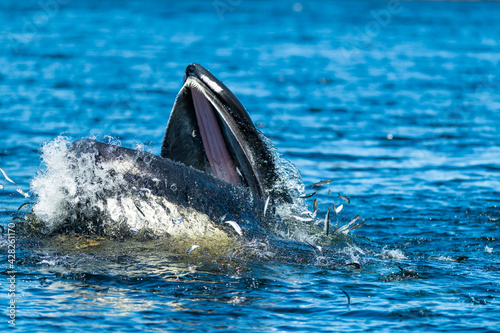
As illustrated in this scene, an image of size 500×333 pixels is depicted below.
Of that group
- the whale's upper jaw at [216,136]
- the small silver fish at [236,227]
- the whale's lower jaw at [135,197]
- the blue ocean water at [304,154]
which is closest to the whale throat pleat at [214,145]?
the whale's upper jaw at [216,136]

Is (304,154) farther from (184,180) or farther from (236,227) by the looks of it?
(236,227)

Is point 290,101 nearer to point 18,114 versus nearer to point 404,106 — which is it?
point 404,106

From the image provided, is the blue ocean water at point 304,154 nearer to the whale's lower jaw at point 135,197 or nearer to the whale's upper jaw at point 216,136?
the whale's lower jaw at point 135,197

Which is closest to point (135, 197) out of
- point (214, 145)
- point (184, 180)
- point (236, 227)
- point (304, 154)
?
point (184, 180)

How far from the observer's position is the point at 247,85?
69.4ft

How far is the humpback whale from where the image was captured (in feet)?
21.6

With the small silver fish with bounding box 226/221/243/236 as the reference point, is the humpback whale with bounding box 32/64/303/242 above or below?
above

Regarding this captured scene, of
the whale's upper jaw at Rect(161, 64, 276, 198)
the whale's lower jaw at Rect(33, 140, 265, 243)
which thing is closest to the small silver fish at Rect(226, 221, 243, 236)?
the whale's lower jaw at Rect(33, 140, 265, 243)

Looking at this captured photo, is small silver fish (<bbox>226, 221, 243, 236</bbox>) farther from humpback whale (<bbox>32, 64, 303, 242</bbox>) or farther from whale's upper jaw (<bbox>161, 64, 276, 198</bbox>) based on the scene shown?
whale's upper jaw (<bbox>161, 64, 276, 198</bbox>)

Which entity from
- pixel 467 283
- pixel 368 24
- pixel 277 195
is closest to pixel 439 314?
pixel 467 283

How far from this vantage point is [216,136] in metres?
7.21

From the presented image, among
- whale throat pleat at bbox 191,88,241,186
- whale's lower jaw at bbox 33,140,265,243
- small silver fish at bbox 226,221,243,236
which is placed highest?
whale throat pleat at bbox 191,88,241,186

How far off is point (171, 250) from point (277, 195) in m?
1.25

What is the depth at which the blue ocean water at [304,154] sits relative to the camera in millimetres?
5941
